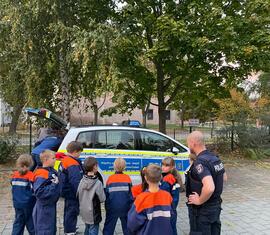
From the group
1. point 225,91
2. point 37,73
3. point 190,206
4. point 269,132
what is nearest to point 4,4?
point 37,73

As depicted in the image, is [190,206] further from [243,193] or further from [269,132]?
[269,132]

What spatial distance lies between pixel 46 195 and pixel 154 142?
4.43 meters

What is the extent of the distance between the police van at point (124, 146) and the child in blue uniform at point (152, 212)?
188 inches

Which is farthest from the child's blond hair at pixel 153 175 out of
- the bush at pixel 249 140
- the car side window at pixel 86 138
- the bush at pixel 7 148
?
the bush at pixel 249 140

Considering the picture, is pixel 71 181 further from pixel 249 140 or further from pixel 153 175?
pixel 249 140

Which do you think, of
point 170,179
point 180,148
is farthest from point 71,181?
point 180,148

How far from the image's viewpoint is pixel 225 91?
1435 centimetres

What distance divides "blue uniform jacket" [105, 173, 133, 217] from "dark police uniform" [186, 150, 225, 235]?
1.17 meters

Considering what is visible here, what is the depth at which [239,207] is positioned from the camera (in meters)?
8.19

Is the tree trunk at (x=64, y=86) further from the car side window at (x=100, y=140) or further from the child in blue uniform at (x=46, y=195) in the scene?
the child in blue uniform at (x=46, y=195)

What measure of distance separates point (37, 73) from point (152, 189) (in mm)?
8597

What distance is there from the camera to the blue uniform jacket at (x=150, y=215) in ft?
12.3

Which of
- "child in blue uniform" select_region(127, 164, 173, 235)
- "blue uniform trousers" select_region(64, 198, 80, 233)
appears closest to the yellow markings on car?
"blue uniform trousers" select_region(64, 198, 80, 233)

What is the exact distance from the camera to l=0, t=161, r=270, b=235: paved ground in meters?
6.70
